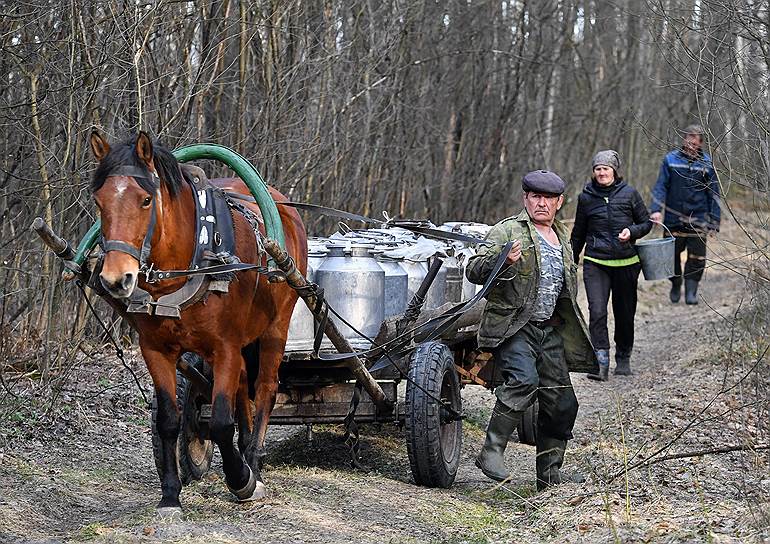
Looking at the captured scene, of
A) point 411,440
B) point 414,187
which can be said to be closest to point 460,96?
point 414,187

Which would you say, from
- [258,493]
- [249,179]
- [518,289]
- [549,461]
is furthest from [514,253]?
[258,493]

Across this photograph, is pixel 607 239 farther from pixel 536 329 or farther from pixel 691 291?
pixel 691 291

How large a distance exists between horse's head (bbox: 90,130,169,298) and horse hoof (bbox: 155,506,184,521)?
1224mm

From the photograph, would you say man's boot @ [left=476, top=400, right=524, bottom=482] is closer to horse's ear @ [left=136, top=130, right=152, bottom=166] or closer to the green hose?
the green hose

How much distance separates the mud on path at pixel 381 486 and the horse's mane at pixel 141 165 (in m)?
1.65

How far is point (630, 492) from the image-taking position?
6180 mm

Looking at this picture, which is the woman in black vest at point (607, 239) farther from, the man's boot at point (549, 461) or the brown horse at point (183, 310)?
the brown horse at point (183, 310)

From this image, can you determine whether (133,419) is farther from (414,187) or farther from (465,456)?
(414,187)

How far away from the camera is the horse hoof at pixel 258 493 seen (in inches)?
248

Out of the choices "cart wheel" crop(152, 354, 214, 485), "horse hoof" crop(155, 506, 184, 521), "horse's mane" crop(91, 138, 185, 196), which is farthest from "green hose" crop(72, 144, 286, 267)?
"horse hoof" crop(155, 506, 184, 521)

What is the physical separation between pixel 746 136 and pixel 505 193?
30.9 feet

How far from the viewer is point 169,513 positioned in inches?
231

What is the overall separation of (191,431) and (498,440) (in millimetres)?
1849

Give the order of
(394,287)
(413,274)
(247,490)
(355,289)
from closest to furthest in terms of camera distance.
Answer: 1. (247,490)
2. (355,289)
3. (394,287)
4. (413,274)
